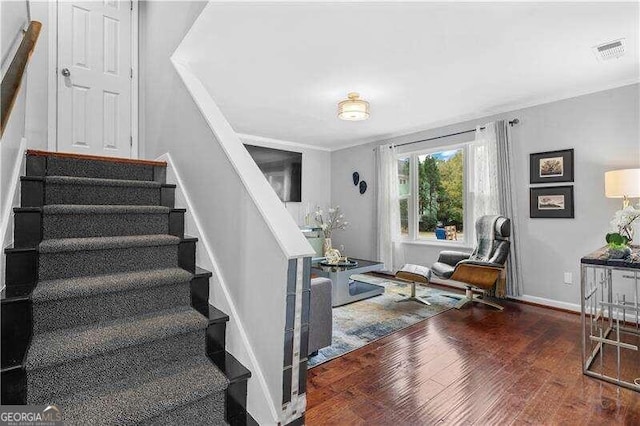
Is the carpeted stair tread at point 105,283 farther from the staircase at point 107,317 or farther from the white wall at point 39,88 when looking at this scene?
the white wall at point 39,88

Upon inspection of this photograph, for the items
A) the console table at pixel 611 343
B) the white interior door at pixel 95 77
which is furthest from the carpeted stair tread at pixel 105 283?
the console table at pixel 611 343

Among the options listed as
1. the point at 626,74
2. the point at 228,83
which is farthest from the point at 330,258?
the point at 626,74

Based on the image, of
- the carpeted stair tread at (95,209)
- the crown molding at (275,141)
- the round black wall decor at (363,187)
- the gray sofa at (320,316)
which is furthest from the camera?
the round black wall decor at (363,187)

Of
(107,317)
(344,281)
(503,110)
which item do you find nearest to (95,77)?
(107,317)

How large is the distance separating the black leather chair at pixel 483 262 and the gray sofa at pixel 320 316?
1.85 metres

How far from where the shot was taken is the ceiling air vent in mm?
2590

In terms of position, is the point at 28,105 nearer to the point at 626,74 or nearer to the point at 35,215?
the point at 35,215

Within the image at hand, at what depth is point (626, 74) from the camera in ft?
10.3

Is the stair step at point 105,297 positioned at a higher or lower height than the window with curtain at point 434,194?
lower

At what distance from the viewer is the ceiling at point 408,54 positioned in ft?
7.32

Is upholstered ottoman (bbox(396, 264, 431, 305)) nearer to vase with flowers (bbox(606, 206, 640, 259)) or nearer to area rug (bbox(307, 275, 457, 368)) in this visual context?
area rug (bbox(307, 275, 457, 368))

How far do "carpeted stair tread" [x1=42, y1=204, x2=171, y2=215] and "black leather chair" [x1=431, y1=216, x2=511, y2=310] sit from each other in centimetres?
312

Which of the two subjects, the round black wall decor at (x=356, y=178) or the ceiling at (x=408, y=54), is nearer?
the ceiling at (x=408, y=54)

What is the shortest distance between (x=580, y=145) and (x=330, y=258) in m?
3.20
